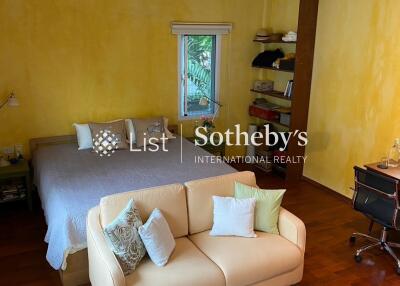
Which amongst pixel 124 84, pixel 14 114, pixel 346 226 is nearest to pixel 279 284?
pixel 346 226

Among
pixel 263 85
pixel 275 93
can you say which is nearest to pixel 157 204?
pixel 275 93

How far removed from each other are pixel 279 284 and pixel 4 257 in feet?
7.89

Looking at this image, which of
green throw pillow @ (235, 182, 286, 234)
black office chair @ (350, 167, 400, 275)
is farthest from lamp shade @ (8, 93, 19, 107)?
black office chair @ (350, 167, 400, 275)

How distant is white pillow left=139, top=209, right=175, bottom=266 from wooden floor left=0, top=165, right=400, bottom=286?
3.46ft

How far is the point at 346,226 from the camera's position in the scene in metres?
4.11

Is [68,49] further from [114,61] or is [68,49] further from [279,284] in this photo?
[279,284]

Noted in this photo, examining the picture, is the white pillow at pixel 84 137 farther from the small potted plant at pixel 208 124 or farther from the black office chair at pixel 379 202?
the black office chair at pixel 379 202

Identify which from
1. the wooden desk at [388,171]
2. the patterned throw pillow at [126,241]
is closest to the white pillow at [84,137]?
the patterned throw pillow at [126,241]

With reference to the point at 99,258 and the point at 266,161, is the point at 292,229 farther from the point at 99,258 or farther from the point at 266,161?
the point at 266,161

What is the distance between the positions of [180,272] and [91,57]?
302 centimetres

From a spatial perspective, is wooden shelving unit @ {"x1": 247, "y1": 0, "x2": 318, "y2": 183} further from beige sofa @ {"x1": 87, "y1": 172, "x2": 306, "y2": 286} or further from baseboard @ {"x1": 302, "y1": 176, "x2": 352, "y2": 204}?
beige sofa @ {"x1": 87, "y1": 172, "x2": 306, "y2": 286}

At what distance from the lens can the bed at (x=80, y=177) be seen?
9.73 ft

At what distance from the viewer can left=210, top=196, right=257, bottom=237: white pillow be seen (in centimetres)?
299

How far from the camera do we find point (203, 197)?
10.2 feet
